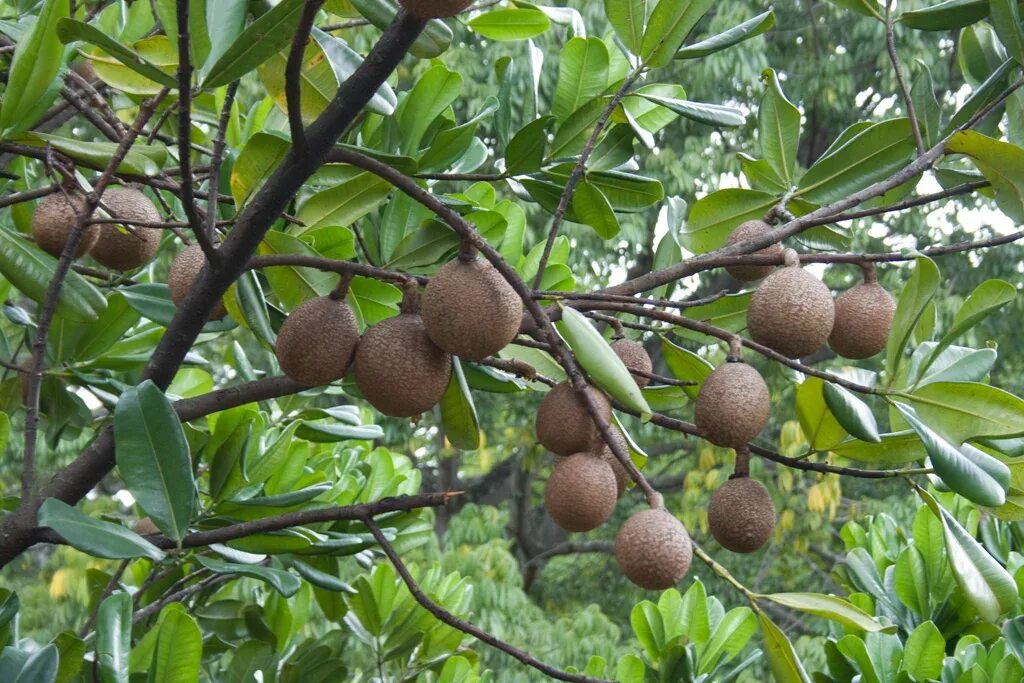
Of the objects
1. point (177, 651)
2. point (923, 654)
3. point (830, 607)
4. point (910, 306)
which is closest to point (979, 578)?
point (830, 607)

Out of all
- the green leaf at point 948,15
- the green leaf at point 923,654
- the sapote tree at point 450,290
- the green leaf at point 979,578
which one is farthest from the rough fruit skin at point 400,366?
the green leaf at point 923,654

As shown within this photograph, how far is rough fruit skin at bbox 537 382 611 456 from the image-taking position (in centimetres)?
89

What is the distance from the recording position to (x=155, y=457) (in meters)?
0.94

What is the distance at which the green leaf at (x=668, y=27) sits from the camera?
958 millimetres

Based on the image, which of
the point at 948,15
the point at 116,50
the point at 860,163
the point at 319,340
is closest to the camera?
the point at 116,50

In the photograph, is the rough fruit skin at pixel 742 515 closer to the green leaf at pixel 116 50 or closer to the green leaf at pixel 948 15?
the green leaf at pixel 948 15

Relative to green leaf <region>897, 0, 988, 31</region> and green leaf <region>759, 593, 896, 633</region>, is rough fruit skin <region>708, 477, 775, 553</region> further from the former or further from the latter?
green leaf <region>897, 0, 988, 31</region>

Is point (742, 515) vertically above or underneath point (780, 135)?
underneath

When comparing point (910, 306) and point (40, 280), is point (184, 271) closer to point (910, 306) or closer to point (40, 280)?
point (40, 280)

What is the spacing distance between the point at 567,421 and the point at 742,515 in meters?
0.19

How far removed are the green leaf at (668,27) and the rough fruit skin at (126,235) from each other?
0.54 meters

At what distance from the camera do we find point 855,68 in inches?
240

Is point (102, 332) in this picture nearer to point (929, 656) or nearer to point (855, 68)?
point (929, 656)

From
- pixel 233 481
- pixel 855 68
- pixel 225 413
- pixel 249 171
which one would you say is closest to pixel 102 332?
pixel 225 413
